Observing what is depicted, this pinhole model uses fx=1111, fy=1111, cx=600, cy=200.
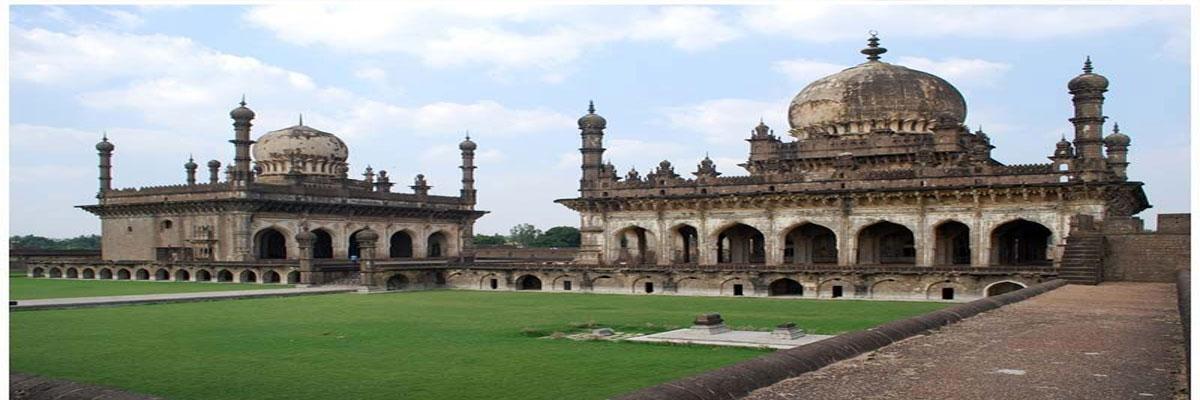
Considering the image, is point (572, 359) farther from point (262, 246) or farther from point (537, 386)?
point (262, 246)

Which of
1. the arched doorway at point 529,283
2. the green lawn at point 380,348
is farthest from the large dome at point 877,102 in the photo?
the green lawn at point 380,348

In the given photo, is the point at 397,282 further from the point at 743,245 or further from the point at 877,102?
the point at 877,102

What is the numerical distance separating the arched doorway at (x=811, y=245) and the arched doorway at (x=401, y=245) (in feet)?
47.8

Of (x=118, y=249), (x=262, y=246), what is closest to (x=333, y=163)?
(x=262, y=246)

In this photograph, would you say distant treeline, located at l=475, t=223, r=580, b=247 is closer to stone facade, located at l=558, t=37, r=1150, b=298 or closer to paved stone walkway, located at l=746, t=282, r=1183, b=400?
stone facade, located at l=558, t=37, r=1150, b=298

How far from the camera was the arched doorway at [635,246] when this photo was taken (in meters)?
28.0

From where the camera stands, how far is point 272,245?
35.5 m

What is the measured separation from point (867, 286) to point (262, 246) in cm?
2043

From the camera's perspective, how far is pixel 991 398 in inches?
231

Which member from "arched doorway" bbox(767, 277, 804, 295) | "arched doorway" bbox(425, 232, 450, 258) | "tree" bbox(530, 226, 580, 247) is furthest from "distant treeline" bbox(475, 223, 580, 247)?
"arched doorway" bbox(767, 277, 804, 295)

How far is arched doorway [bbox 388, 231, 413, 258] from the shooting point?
122ft

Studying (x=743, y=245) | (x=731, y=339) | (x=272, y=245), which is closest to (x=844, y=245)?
(x=743, y=245)

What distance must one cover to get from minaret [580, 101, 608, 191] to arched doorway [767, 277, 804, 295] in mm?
6639

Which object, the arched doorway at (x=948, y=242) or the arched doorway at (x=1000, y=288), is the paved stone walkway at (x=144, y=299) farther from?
the arched doorway at (x=1000, y=288)
